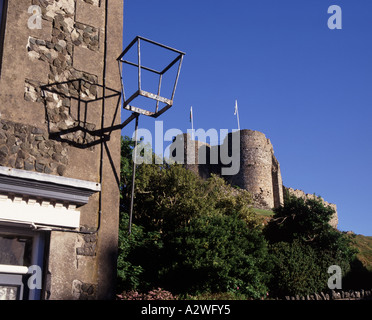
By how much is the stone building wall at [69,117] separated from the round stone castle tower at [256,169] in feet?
153

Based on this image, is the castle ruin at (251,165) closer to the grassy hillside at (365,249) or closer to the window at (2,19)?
the grassy hillside at (365,249)

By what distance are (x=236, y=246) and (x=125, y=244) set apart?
14.6ft

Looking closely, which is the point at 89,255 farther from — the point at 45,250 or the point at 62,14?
the point at 62,14

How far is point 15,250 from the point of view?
6.46 metres

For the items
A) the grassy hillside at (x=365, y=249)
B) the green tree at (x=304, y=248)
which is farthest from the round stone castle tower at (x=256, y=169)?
the green tree at (x=304, y=248)

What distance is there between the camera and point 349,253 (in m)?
25.7

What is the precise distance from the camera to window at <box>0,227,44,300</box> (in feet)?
20.6

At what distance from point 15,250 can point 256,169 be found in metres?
49.0

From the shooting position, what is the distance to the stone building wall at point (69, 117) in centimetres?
659

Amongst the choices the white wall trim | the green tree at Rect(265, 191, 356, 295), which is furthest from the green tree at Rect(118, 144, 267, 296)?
the white wall trim

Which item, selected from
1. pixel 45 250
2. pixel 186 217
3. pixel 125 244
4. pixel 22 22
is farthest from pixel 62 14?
pixel 186 217

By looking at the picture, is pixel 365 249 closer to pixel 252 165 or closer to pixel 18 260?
pixel 252 165

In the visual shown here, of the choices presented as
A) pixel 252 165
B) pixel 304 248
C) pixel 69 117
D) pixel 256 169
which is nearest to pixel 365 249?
pixel 304 248

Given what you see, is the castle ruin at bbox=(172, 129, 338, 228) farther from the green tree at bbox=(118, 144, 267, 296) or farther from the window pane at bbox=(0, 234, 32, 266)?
the window pane at bbox=(0, 234, 32, 266)
